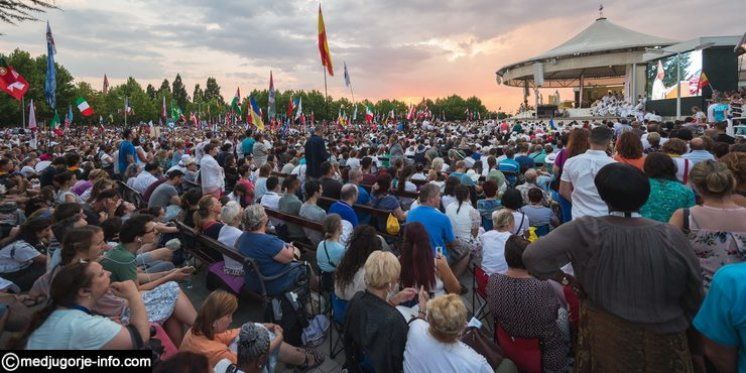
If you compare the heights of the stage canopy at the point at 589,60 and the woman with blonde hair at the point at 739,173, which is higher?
the stage canopy at the point at 589,60

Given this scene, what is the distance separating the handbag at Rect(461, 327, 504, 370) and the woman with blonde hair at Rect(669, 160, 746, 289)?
1.61 meters

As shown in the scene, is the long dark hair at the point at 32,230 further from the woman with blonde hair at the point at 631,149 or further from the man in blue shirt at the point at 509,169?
the man in blue shirt at the point at 509,169

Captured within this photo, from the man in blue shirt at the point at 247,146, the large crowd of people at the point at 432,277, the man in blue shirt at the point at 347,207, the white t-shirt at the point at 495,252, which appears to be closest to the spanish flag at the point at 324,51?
the man in blue shirt at the point at 247,146

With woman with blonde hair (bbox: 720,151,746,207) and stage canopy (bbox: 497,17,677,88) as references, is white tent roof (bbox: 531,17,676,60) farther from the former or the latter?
woman with blonde hair (bbox: 720,151,746,207)

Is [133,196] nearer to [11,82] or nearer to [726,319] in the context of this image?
[11,82]

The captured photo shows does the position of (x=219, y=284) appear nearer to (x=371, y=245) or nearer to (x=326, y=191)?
(x=371, y=245)

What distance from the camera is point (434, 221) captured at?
16.1ft

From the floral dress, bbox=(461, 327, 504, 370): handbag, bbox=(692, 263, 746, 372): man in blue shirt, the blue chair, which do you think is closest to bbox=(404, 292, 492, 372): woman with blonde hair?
bbox=(461, 327, 504, 370): handbag

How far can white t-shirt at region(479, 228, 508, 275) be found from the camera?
4.31m

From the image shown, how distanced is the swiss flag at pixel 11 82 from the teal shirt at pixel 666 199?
18359 mm

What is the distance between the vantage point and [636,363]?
2.10m

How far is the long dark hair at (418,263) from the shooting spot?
141 inches

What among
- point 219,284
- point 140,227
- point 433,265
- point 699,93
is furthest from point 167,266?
point 699,93

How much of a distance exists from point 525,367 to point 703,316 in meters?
1.61
